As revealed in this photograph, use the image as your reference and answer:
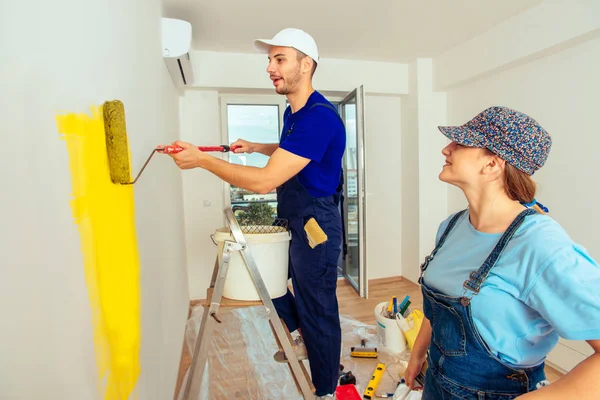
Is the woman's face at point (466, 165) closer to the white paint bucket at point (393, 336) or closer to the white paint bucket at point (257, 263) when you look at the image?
the white paint bucket at point (257, 263)

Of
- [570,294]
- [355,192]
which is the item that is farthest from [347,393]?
[355,192]

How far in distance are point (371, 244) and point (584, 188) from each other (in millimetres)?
1932

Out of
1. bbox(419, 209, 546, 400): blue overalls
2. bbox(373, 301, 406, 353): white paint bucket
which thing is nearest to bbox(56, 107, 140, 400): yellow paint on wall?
bbox(419, 209, 546, 400): blue overalls

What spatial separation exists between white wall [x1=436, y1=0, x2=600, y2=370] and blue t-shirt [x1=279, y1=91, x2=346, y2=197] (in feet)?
5.23

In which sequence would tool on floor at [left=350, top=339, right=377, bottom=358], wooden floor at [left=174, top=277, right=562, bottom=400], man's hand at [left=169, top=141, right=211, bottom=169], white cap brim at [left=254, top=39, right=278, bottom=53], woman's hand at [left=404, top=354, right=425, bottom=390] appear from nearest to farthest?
man's hand at [left=169, top=141, right=211, bottom=169] < woman's hand at [left=404, top=354, right=425, bottom=390] < white cap brim at [left=254, top=39, right=278, bottom=53] < wooden floor at [left=174, top=277, right=562, bottom=400] < tool on floor at [left=350, top=339, right=377, bottom=358]

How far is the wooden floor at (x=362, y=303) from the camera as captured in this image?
2002 millimetres

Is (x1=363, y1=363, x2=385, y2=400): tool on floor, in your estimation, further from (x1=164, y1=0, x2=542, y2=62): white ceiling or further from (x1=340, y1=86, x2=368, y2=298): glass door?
(x1=164, y1=0, x2=542, y2=62): white ceiling

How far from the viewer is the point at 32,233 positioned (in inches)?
18.6

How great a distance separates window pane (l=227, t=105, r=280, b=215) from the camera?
338 centimetres

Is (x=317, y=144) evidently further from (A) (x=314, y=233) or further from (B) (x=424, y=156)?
(B) (x=424, y=156)

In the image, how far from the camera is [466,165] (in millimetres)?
861

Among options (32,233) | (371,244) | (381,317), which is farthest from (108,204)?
(371,244)

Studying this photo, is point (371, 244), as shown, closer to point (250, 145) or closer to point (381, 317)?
point (381, 317)

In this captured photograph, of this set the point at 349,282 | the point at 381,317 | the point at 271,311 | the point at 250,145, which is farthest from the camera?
the point at 349,282
